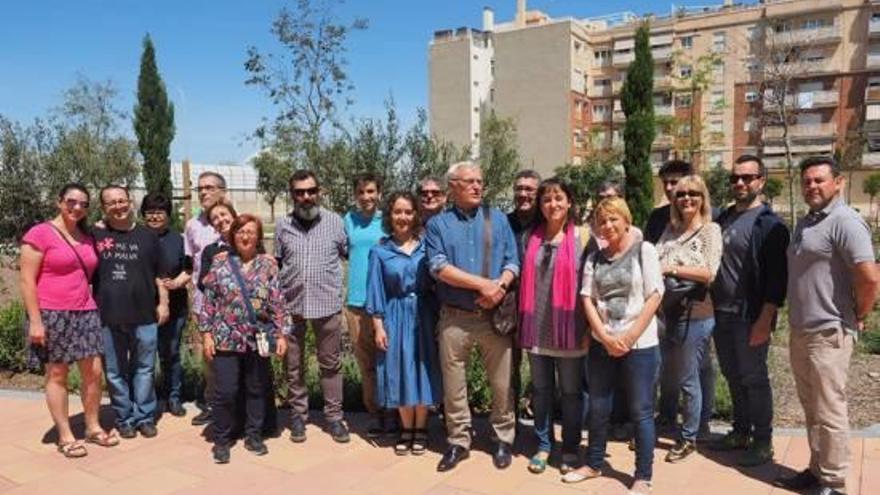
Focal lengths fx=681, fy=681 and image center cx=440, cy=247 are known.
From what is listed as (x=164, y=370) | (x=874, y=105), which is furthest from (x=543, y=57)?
(x=164, y=370)

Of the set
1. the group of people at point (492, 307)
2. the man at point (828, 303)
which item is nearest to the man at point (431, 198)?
the group of people at point (492, 307)

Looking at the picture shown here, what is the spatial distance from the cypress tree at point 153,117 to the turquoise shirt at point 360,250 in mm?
18969

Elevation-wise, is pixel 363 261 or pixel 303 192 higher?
pixel 303 192

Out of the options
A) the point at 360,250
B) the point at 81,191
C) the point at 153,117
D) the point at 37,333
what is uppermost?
the point at 153,117

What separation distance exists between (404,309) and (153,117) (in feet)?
69.4

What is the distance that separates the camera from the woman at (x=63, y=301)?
4.26 metres

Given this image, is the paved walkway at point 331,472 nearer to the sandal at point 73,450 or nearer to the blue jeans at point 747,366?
the sandal at point 73,450

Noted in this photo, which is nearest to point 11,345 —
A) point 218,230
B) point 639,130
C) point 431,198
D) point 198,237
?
point 198,237

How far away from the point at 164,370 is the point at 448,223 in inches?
114

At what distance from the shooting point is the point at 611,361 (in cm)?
384

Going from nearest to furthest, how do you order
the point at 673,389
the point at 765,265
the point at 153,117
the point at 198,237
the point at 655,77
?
the point at 765,265 → the point at 673,389 → the point at 198,237 → the point at 153,117 → the point at 655,77

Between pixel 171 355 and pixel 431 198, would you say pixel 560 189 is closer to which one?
pixel 431 198

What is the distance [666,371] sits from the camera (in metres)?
4.35

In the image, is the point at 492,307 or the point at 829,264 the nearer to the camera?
the point at 829,264
